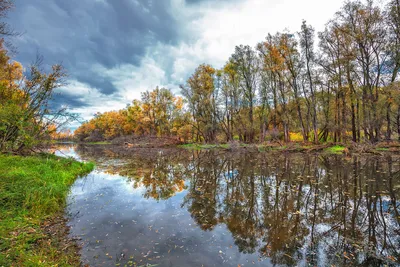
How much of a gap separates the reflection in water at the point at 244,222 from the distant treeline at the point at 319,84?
1636 cm

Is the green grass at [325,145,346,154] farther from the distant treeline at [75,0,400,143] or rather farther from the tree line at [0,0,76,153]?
the tree line at [0,0,76,153]

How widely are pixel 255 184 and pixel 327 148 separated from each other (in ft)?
60.8

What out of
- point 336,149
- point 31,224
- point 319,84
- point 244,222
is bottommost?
point 244,222

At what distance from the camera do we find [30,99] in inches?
453

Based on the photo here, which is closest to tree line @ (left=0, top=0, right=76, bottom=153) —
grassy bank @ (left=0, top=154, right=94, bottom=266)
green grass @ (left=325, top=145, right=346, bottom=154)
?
grassy bank @ (left=0, top=154, right=94, bottom=266)

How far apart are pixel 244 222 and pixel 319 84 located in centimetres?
2933

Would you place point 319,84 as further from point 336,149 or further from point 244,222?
point 244,222

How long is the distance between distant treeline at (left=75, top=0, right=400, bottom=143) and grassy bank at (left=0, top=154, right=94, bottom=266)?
24074 mm

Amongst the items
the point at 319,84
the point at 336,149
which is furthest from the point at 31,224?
the point at 319,84

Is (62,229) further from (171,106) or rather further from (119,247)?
A: (171,106)

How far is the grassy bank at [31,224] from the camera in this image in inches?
138

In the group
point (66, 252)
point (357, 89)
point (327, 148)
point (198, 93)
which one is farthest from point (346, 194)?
point (198, 93)

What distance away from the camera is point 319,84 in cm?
2816

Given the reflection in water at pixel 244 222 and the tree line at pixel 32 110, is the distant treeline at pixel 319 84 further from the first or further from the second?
the tree line at pixel 32 110
